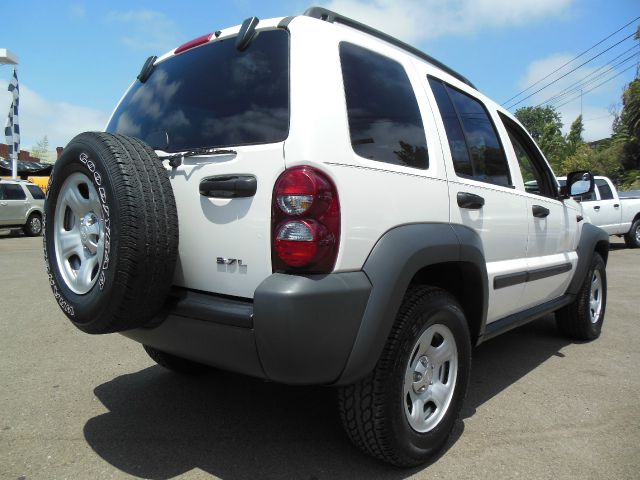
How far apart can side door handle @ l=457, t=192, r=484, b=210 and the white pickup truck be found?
391 inches

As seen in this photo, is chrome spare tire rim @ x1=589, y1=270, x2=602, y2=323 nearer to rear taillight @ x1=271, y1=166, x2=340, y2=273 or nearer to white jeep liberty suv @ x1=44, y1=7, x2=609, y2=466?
white jeep liberty suv @ x1=44, y1=7, x2=609, y2=466

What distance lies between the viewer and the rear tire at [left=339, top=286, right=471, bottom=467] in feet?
7.06

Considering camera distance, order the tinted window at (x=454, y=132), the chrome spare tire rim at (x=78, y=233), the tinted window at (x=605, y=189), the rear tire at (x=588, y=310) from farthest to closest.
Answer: the tinted window at (x=605, y=189)
the rear tire at (x=588, y=310)
the tinted window at (x=454, y=132)
the chrome spare tire rim at (x=78, y=233)

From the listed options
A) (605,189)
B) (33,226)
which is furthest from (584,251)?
(33,226)

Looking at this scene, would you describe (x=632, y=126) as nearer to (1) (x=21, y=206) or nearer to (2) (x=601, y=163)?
(2) (x=601, y=163)

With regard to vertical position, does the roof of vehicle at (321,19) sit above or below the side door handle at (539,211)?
above

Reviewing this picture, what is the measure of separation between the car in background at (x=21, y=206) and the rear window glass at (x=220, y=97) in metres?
15.4

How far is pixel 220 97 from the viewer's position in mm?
2338

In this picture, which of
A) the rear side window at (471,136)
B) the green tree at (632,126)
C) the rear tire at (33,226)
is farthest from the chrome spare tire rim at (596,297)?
the green tree at (632,126)

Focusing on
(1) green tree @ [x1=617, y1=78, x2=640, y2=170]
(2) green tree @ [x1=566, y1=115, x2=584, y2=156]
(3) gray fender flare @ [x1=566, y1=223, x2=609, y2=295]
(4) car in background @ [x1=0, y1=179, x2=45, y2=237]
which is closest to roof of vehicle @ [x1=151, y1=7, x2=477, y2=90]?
(3) gray fender flare @ [x1=566, y1=223, x2=609, y2=295]

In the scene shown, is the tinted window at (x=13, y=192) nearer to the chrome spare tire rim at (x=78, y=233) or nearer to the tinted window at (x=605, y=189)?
the chrome spare tire rim at (x=78, y=233)

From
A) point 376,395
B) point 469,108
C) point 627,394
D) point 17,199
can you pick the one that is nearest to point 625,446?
point 627,394

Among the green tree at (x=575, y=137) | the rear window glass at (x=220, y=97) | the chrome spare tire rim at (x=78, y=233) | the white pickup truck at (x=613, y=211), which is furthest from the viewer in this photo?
the green tree at (x=575, y=137)

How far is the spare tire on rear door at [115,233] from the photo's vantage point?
203 centimetres
